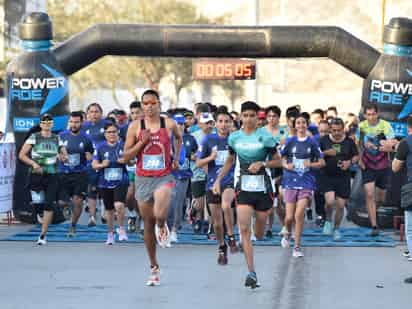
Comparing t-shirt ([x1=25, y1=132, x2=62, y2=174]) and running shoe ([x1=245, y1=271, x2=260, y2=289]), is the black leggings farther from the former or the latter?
running shoe ([x1=245, y1=271, x2=260, y2=289])

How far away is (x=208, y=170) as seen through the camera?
14289 millimetres

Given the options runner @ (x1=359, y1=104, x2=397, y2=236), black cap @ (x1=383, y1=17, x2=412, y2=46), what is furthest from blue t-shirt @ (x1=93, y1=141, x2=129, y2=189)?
black cap @ (x1=383, y1=17, x2=412, y2=46)

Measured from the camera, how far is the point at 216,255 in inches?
548

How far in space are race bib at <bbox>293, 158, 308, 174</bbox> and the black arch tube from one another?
3.97m

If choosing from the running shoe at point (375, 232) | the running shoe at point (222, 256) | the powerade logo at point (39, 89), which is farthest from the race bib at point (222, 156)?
the powerade logo at point (39, 89)

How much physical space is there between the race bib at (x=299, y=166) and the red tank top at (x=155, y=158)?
3.18 meters

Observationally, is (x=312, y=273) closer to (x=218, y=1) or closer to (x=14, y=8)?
(x=14, y=8)

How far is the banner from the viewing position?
17109 mm

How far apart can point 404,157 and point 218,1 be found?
3028 inches

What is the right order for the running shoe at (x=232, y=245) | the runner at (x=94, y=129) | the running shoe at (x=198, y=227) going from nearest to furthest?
the running shoe at (x=232, y=245), the running shoe at (x=198, y=227), the runner at (x=94, y=129)

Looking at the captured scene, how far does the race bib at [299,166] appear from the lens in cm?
1416

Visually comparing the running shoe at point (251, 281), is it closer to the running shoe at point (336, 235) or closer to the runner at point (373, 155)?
the running shoe at point (336, 235)

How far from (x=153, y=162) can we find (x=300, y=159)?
3536mm

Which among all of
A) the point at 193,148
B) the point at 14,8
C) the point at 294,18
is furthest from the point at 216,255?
the point at 294,18
